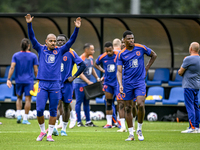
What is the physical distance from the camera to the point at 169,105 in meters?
15.2

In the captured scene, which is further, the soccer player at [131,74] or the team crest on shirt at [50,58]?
the soccer player at [131,74]

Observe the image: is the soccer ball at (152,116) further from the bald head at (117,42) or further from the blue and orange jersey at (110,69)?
the bald head at (117,42)

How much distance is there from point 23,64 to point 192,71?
513cm

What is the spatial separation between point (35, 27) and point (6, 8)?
76.7ft

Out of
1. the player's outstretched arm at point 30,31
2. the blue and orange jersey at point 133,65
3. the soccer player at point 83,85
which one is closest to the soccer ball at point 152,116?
the soccer player at point 83,85

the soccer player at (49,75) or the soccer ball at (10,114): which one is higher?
the soccer player at (49,75)

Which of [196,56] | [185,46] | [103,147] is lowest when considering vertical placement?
[103,147]

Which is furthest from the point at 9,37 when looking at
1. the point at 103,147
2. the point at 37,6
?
the point at 37,6

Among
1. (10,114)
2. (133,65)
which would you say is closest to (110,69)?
(133,65)

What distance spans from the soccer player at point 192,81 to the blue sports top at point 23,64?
4716 mm

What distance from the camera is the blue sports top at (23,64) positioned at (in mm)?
13122

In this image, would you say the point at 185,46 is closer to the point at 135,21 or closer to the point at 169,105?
the point at 135,21

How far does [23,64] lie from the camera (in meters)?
13.2

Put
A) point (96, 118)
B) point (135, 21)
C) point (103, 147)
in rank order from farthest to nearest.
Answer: point (135, 21) → point (96, 118) → point (103, 147)
